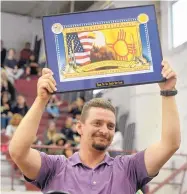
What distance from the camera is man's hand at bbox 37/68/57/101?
7.09 ft

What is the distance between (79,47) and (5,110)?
19.3 ft

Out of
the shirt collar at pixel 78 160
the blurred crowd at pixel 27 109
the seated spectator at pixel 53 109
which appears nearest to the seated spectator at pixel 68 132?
the blurred crowd at pixel 27 109

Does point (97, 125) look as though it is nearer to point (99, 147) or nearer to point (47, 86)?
point (99, 147)

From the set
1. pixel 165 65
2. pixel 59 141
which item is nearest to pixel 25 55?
pixel 59 141

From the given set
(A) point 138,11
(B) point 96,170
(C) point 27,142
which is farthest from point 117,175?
(A) point 138,11

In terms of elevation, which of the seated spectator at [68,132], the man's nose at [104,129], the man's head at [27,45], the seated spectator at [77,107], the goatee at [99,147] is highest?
the man's head at [27,45]

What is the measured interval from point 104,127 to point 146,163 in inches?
8.7

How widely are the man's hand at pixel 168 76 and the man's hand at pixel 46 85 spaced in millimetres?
A: 416

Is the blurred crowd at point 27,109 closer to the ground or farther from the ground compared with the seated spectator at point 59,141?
farther from the ground

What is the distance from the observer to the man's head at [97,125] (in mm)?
2184

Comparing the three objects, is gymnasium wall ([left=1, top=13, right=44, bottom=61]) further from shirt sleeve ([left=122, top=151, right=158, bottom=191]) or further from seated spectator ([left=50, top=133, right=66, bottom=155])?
shirt sleeve ([left=122, top=151, right=158, bottom=191])

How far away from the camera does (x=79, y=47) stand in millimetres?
2230

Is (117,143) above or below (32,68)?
below

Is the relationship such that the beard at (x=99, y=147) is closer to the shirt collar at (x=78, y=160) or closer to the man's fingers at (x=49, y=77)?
the shirt collar at (x=78, y=160)
